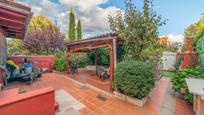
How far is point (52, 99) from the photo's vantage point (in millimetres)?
3559

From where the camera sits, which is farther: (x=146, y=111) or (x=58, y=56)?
(x=58, y=56)

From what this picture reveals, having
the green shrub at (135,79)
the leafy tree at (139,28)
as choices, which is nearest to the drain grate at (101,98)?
the green shrub at (135,79)

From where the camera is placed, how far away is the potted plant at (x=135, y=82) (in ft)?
15.5

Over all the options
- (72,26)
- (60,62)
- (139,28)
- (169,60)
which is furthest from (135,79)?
(72,26)

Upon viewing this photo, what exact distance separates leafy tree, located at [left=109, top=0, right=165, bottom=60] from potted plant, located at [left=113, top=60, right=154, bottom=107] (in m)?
1.51

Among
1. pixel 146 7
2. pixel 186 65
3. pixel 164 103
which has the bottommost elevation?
pixel 164 103

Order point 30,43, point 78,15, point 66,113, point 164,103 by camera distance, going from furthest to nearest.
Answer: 1. point 78,15
2. point 30,43
3. point 164,103
4. point 66,113

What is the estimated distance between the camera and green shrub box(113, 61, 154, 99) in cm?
472

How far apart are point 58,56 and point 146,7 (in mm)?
9457

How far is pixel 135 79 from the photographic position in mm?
4754

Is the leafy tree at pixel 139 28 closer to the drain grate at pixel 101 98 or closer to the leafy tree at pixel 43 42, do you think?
the drain grate at pixel 101 98

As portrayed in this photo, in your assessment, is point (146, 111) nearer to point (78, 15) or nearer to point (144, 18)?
point (144, 18)

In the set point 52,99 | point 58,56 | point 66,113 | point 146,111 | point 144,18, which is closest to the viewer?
point 52,99

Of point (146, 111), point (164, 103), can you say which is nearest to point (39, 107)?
point (146, 111)
